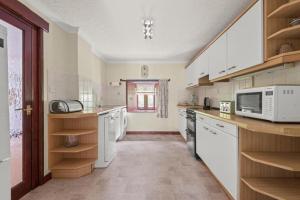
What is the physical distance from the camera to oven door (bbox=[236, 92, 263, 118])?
1.78 meters

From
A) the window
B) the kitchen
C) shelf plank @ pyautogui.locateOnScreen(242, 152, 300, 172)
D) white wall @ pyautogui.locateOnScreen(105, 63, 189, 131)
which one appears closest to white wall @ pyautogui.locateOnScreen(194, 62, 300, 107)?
the kitchen

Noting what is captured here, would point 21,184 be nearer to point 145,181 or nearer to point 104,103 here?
point 145,181

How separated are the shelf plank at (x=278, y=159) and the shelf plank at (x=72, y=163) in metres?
2.15

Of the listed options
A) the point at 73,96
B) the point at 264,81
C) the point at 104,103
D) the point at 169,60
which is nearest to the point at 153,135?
the point at 104,103

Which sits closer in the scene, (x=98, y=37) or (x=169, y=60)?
(x=98, y=37)

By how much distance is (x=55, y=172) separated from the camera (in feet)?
8.78

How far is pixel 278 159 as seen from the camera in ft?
5.14

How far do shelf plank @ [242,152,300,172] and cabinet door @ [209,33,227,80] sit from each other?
52.6 inches

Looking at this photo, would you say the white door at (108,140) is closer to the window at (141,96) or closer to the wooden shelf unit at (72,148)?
the wooden shelf unit at (72,148)

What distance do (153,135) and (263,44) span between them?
4.33 meters

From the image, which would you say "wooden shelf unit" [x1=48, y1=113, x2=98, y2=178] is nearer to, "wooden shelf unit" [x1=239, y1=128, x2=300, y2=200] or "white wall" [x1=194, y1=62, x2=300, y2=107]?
"wooden shelf unit" [x1=239, y1=128, x2=300, y2=200]

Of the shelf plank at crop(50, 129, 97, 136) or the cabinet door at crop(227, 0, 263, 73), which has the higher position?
the cabinet door at crop(227, 0, 263, 73)

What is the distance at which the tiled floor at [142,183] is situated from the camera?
2160mm

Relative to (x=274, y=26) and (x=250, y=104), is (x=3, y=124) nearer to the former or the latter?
(x=250, y=104)
